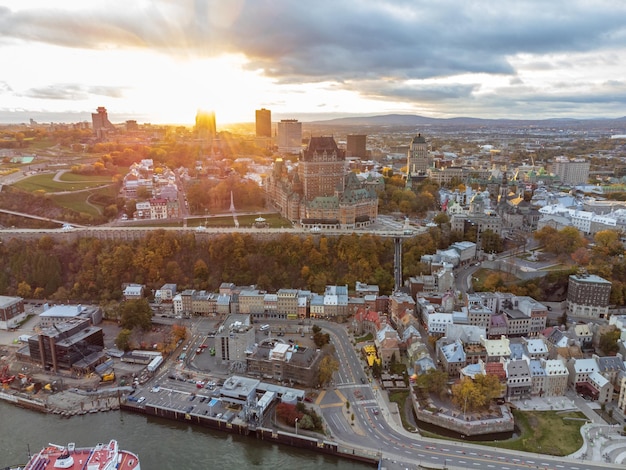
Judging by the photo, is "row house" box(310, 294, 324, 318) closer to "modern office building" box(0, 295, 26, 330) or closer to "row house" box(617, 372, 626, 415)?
"row house" box(617, 372, 626, 415)

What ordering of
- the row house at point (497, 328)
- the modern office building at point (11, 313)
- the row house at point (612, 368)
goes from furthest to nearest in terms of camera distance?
1. the modern office building at point (11, 313)
2. the row house at point (497, 328)
3. the row house at point (612, 368)

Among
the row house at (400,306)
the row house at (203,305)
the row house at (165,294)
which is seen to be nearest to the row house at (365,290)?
the row house at (400,306)

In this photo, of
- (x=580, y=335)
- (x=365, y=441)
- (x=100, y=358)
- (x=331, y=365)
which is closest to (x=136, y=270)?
(x=100, y=358)

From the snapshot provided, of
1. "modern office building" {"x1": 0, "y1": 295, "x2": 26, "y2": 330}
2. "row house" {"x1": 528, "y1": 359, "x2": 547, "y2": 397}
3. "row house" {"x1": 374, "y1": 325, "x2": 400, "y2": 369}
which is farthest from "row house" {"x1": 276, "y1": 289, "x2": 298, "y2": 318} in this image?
"modern office building" {"x1": 0, "y1": 295, "x2": 26, "y2": 330}

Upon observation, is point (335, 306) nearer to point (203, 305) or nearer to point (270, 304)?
point (270, 304)

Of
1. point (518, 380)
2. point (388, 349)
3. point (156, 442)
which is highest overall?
point (388, 349)

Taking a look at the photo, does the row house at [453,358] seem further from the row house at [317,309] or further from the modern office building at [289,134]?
the modern office building at [289,134]

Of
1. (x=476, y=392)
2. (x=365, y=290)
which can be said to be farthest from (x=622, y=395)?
(x=365, y=290)
